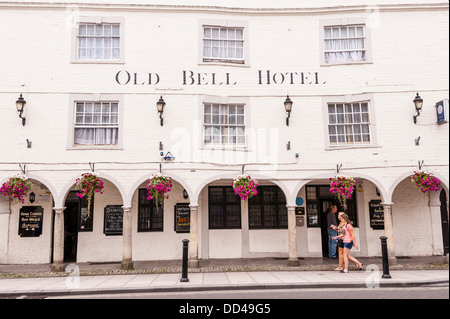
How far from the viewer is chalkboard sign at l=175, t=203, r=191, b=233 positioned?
40.4 ft

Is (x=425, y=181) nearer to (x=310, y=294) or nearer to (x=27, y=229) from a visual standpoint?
(x=310, y=294)

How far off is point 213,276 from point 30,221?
7.14 metres

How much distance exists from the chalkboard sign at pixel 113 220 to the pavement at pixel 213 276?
1.17 metres

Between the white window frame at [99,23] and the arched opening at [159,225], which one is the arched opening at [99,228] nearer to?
the arched opening at [159,225]

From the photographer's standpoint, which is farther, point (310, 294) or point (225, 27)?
point (225, 27)

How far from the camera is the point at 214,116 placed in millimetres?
11773

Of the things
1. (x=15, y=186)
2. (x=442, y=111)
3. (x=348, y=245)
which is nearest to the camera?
(x=348, y=245)

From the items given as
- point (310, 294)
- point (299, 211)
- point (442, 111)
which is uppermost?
point (442, 111)

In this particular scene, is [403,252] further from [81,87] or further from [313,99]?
[81,87]

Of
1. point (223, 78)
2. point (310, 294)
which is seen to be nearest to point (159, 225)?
point (223, 78)

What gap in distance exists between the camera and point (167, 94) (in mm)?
11477

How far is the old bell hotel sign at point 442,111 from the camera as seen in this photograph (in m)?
10.7

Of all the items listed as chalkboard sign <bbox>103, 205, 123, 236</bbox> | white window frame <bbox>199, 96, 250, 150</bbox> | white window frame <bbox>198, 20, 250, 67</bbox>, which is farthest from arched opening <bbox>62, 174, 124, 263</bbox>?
white window frame <bbox>198, 20, 250, 67</bbox>
